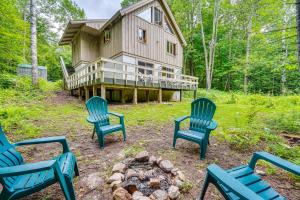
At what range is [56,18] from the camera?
20266 millimetres

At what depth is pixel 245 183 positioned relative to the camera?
65.4 inches

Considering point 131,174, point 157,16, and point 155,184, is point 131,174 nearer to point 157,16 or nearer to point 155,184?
point 155,184

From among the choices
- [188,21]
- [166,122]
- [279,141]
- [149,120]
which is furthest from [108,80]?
[188,21]

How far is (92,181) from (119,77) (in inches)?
375

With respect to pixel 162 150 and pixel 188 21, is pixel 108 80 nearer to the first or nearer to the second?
pixel 162 150

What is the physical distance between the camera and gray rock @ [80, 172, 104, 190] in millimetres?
2091

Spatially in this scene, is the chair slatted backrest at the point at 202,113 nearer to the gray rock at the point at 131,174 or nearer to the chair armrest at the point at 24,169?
the gray rock at the point at 131,174

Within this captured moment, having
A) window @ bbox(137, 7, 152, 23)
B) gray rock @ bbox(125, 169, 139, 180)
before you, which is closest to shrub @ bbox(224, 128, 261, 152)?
gray rock @ bbox(125, 169, 139, 180)

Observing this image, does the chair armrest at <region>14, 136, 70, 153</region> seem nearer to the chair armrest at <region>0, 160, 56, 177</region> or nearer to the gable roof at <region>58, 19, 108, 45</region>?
the chair armrest at <region>0, 160, 56, 177</region>

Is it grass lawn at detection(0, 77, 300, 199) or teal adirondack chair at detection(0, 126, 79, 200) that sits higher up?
teal adirondack chair at detection(0, 126, 79, 200)

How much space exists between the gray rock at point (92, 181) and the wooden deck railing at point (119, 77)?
17.8ft

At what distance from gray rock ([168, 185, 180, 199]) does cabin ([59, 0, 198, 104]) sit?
22.9 feet

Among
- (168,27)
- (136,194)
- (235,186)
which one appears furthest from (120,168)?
(168,27)

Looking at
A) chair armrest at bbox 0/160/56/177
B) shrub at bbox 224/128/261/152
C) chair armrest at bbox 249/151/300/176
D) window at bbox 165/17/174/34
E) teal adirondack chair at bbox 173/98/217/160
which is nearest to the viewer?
chair armrest at bbox 0/160/56/177
